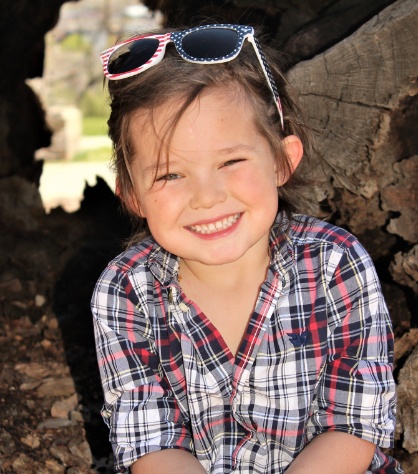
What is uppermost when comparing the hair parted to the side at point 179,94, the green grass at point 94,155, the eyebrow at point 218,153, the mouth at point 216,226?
the hair parted to the side at point 179,94

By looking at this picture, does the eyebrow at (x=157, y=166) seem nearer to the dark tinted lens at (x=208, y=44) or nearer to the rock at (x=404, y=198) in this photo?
the dark tinted lens at (x=208, y=44)

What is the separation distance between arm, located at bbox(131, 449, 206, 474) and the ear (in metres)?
0.73

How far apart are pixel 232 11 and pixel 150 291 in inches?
61.3

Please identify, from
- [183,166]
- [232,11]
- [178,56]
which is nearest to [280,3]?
[232,11]

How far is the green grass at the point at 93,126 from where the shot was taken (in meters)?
9.65

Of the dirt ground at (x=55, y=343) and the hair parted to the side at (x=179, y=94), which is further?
the dirt ground at (x=55, y=343)

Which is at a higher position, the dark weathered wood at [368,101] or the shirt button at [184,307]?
the dark weathered wood at [368,101]

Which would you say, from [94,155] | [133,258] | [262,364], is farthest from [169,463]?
[94,155]

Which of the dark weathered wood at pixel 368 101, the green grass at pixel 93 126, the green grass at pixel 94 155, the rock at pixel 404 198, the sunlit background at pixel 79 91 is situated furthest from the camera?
the green grass at pixel 93 126

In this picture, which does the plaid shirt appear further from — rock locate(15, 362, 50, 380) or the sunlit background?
the sunlit background

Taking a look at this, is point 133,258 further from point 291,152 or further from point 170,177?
point 291,152

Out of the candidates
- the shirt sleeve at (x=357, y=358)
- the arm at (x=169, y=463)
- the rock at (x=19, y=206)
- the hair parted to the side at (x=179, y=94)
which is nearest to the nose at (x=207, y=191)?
the hair parted to the side at (x=179, y=94)

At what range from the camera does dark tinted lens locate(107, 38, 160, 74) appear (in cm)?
204

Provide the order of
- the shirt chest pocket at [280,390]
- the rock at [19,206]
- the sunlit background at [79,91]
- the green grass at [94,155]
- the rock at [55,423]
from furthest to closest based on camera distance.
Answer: the green grass at [94,155] < the sunlit background at [79,91] < the rock at [19,206] < the rock at [55,423] < the shirt chest pocket at [280,390]
